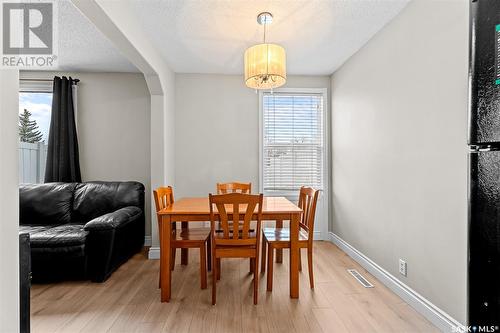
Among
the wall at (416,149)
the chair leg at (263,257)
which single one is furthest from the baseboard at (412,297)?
the chair leg at (263,257)

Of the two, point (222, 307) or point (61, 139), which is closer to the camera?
point (222, 307)

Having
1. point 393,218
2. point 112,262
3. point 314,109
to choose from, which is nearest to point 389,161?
point 393,218

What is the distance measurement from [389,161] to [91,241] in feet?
9.93

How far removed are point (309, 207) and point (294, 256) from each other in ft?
Result: 1.91

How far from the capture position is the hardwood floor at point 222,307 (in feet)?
6.36

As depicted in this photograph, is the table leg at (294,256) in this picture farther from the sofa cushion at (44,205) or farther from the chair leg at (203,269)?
the sofa cushion at (44,205)

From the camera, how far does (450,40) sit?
72.5 inches

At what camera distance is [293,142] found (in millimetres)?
4184

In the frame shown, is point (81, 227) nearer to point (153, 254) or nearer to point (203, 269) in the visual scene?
point (153, 254)

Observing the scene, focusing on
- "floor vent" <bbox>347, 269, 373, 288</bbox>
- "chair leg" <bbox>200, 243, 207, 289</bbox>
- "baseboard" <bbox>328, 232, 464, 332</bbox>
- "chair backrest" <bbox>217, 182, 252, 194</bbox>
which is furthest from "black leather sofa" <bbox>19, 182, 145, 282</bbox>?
"baseboard" <bbox>328, 232, 464, 332</bbox>

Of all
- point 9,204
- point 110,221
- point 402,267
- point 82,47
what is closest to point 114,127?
point 82,47

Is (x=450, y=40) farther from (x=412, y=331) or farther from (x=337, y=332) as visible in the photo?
(x=337, y=332)

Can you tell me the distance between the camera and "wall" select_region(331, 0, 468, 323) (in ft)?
5.86

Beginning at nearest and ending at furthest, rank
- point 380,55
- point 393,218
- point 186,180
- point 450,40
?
point 450,40 < point 393,218 < point 380,55 < point 186,180
